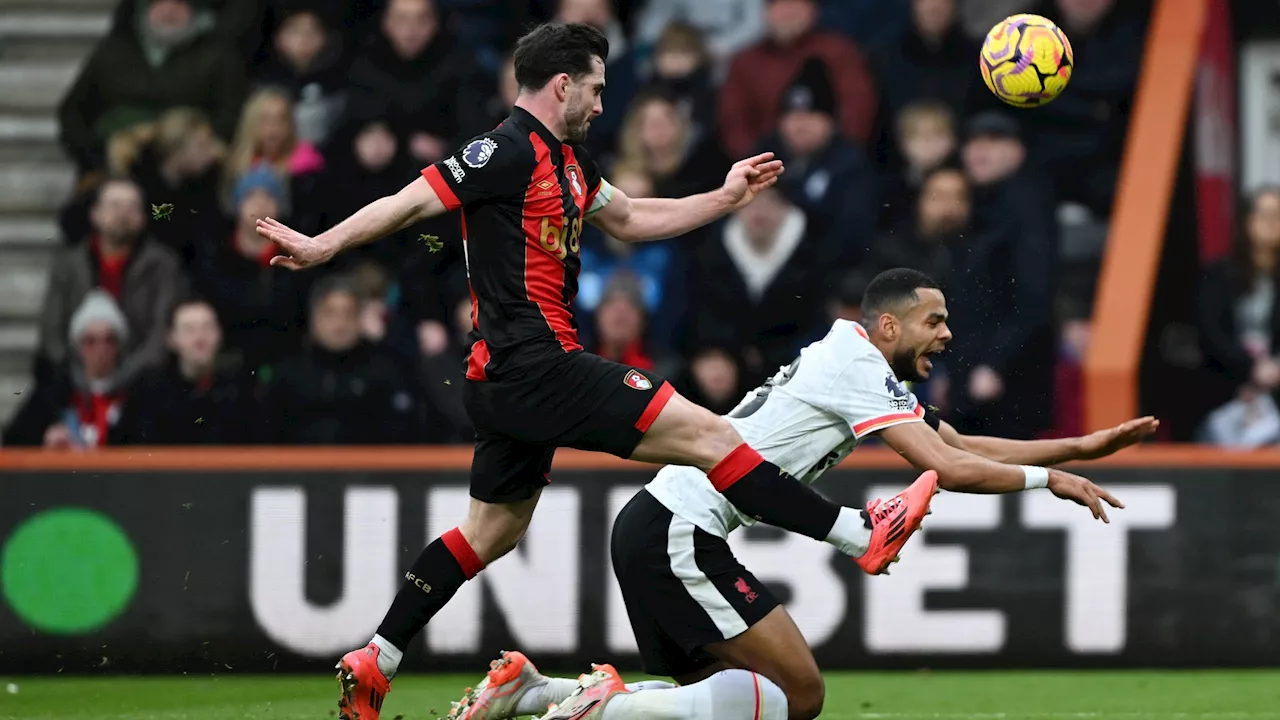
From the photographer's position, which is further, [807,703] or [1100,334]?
[1100,334]

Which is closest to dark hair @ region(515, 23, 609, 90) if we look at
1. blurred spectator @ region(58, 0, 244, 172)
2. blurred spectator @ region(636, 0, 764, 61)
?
blurred spectator @ region(58, 0, 244, 172)

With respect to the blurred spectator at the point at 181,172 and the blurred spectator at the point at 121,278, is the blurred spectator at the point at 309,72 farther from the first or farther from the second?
the blurred spectator at the point at 121,278

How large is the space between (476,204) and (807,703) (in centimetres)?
190

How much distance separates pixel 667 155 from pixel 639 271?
70 cm

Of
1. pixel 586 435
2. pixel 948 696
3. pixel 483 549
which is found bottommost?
pixel 948 696

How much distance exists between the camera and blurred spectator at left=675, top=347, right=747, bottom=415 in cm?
963

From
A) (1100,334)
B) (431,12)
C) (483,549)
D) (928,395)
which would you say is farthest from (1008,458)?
(431,12)

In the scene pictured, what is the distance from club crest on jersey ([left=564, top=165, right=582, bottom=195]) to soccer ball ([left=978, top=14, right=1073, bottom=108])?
1.77 metres

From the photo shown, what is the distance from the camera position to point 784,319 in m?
9.91

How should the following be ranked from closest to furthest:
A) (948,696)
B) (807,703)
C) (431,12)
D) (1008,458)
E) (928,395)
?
(807,703)
(1008,458)
(948,696)
(928,395)
(431,12)

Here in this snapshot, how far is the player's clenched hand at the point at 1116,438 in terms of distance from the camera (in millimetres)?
5934

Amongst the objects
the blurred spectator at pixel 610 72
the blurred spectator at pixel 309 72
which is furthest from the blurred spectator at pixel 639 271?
the blurred spectator at pixel 309 72

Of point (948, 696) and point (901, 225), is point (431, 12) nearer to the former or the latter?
point (901, 225)

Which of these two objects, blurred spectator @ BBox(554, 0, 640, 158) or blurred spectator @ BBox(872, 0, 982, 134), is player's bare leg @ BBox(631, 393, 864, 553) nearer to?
blurred spectator @ BBox(554, 0, 640, 158)
